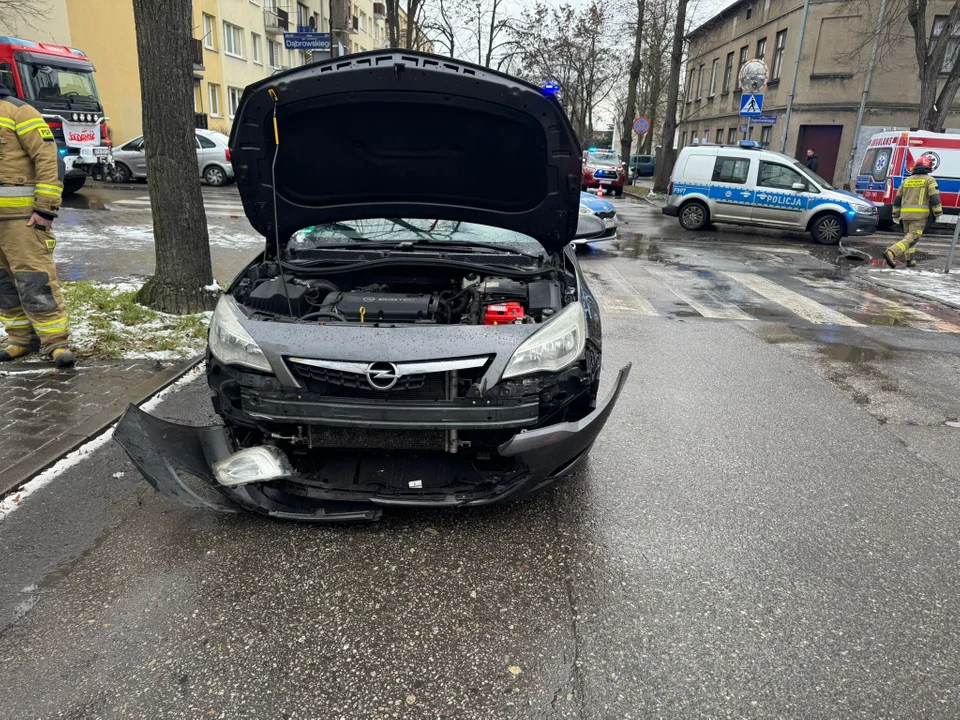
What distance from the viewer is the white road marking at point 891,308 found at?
8.08m

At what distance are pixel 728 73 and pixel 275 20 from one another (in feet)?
83.6

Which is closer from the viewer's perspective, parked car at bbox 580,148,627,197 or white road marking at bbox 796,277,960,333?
white road marking at bbox 796,277,960,333

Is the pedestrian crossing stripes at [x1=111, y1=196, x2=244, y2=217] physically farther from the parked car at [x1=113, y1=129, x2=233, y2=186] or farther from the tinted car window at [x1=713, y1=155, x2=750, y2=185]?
the tinted car window at [x1=713, y1=155, x2=750, y2=185]

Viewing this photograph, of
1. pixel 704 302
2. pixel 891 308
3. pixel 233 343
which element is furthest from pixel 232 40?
pixel 233 343

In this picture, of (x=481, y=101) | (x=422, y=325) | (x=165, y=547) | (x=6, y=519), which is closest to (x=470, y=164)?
(x=481, y=101)

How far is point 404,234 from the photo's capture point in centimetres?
420

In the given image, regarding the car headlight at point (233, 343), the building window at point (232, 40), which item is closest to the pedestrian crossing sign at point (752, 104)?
the car headlight at point (233, 343)

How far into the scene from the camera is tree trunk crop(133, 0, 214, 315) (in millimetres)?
5941

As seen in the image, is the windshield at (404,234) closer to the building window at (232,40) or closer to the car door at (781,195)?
the car door at (781,195)

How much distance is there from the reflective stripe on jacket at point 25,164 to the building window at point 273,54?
3788 cm

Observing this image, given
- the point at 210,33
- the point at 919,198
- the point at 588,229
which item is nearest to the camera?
the point at 588,229

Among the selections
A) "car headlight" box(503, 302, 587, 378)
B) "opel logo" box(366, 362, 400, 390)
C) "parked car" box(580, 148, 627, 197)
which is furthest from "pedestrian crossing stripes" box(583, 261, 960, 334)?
"parked car" box(580, 148, 627, 197)

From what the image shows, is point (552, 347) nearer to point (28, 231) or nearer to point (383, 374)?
point (383, 374)

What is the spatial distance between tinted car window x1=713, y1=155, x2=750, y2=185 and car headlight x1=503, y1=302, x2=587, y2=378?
13983mm
